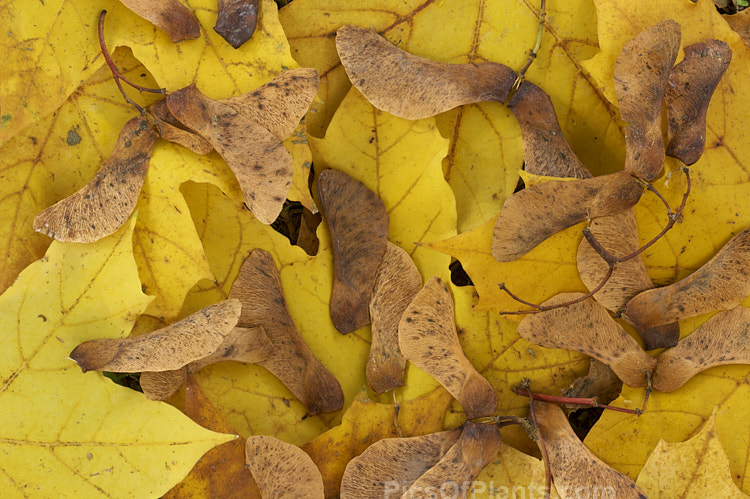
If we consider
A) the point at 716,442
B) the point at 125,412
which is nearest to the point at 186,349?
the point at 125,412

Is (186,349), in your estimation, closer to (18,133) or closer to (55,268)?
(55,268)

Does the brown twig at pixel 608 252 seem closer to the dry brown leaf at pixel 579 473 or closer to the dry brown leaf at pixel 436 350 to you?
the dry brown leaf at pixel 436 350

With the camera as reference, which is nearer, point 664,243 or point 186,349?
point 186,349

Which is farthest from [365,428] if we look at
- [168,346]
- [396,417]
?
[168,346]

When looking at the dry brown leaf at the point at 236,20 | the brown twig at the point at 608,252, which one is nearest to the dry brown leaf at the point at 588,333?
the brown twig at the point at 608,252

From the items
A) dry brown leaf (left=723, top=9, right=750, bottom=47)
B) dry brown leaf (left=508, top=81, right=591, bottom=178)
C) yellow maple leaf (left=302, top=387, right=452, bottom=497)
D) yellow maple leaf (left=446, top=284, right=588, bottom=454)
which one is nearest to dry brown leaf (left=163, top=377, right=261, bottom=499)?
yellow maple leaf (left=302, top=387, right=452, bottom=497)

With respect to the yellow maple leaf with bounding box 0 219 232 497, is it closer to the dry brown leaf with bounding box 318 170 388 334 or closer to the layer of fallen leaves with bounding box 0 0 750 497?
the layer of fallen leaves with bounding box 0 0 750 497

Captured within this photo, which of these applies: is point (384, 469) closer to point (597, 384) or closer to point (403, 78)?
point (597, 384)
